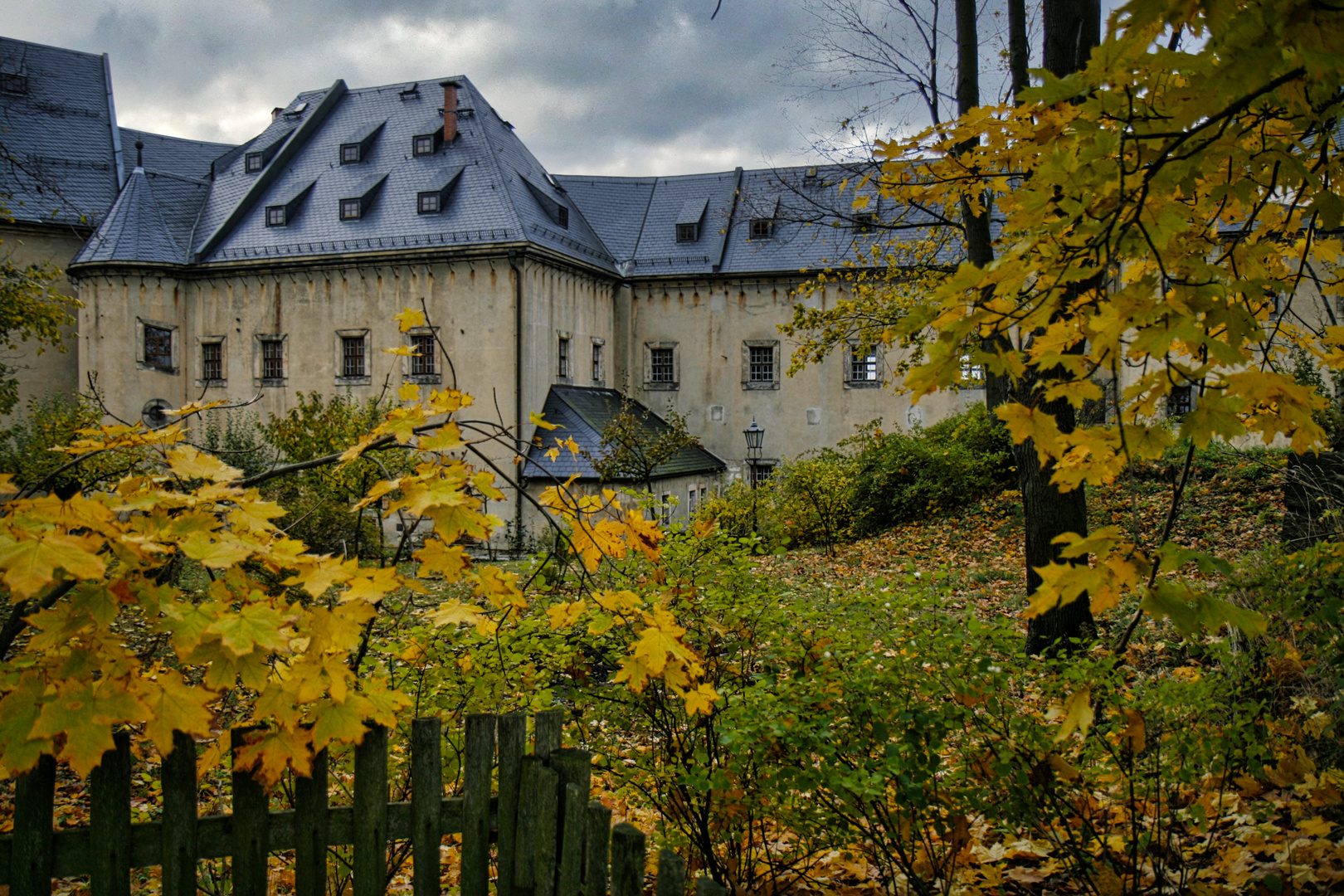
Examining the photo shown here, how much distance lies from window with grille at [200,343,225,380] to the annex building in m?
0.06

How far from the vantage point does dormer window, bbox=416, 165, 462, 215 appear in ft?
75.8

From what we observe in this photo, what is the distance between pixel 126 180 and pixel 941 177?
27240 millimetres

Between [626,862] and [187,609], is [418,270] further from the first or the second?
[626,862]

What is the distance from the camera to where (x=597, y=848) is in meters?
2.40

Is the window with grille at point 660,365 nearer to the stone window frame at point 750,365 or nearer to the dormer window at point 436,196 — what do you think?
the stone window frame at point 750,365

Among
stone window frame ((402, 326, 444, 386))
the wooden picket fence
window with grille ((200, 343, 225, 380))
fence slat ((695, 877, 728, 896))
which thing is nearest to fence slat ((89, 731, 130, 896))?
the wooden picket fence

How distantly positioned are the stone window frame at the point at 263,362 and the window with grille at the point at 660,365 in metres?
10.3

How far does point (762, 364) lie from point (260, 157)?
15.7 meters

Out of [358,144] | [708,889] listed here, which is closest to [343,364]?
[358,144]

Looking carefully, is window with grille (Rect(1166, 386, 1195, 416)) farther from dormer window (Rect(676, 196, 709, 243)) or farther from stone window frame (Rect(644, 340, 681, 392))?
dormer window (Rect(676, 196, 709, 243))

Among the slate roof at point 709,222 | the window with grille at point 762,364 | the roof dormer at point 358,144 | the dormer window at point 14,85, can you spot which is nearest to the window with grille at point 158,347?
the roof dormer at point 358,144

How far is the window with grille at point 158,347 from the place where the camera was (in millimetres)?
24156

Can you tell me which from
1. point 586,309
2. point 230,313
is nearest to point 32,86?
point 230,313

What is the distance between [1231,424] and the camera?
220 cm
